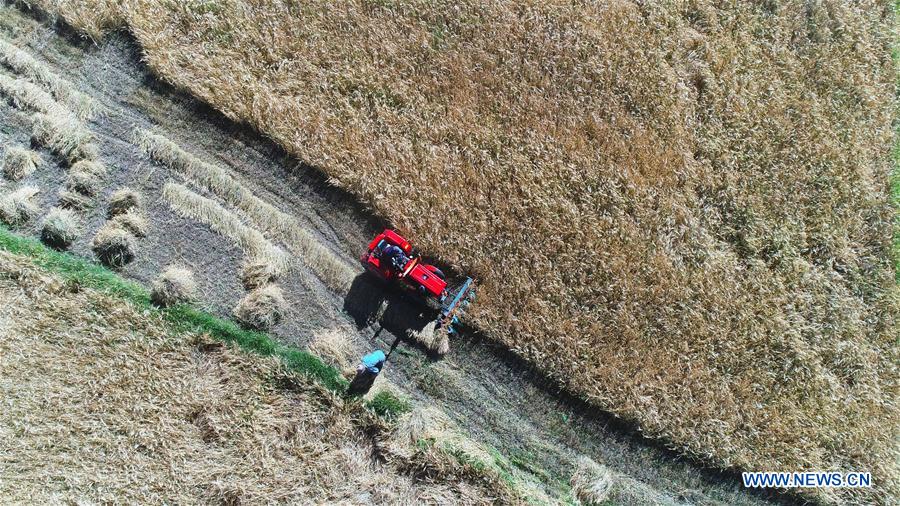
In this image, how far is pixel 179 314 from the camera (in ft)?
36.2

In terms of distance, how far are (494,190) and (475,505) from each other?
20.3 ft

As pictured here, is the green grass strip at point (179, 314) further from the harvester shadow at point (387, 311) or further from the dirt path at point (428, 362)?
the harvester shadow at point (387, 311)

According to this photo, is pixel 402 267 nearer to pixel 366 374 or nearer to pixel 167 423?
pixel 366 374

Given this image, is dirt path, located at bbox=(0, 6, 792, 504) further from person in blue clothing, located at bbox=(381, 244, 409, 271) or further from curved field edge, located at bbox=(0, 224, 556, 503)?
person in blue clothing, located at bbox=(381, 244, 409, 271)

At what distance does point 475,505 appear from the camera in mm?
10789

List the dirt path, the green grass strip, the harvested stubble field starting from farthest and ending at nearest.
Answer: the dirt path
the green grass strip
the harvested stubble field

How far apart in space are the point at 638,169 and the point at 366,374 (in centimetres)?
706

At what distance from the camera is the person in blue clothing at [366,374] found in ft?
35.6

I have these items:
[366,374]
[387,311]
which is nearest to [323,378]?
Answer: [366,374]

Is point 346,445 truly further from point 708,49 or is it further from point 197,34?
point 708,49

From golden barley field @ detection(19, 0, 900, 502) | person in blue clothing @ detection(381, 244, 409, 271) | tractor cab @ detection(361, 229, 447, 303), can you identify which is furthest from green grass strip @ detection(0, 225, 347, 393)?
golden barley field @ detection(19, 0, 900, 502)

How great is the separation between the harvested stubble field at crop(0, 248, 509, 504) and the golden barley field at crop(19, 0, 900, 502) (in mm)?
3281

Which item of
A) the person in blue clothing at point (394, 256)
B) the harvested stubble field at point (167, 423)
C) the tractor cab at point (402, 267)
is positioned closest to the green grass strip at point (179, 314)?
the harvested stubble field at point (167, 423)

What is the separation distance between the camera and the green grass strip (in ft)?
36.1
